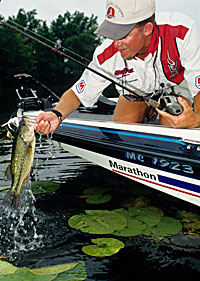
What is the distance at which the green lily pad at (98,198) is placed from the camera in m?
4.03

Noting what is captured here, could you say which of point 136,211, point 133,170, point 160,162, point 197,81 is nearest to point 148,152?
point 160,162

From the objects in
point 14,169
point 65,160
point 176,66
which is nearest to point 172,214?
point 176,66

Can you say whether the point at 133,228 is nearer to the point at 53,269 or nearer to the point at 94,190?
the point at 53,269

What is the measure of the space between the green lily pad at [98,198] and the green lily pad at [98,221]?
1.17 feet

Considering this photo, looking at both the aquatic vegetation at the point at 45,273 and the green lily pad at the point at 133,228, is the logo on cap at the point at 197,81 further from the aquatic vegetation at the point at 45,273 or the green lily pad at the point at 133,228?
the aquatic vegetation at the point at 45,273

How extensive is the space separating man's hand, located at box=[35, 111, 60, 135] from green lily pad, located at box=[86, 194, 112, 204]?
4.22ft

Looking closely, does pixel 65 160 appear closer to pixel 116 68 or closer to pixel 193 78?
pixel 116 68

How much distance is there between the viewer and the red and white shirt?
3.04 meters

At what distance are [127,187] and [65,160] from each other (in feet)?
5.69

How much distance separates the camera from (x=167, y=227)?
10.8ft

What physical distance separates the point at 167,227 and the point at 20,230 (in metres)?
1.45

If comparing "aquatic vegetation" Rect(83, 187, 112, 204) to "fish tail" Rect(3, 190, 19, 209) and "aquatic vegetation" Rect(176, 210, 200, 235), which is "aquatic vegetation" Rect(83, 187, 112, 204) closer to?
"aquatic vegetation" Rect(176, 210, 200, 235)

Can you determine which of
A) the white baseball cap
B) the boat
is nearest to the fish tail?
the boat

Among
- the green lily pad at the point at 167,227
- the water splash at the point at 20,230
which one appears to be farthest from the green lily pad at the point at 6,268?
the green lily pad at the point at 167,227
